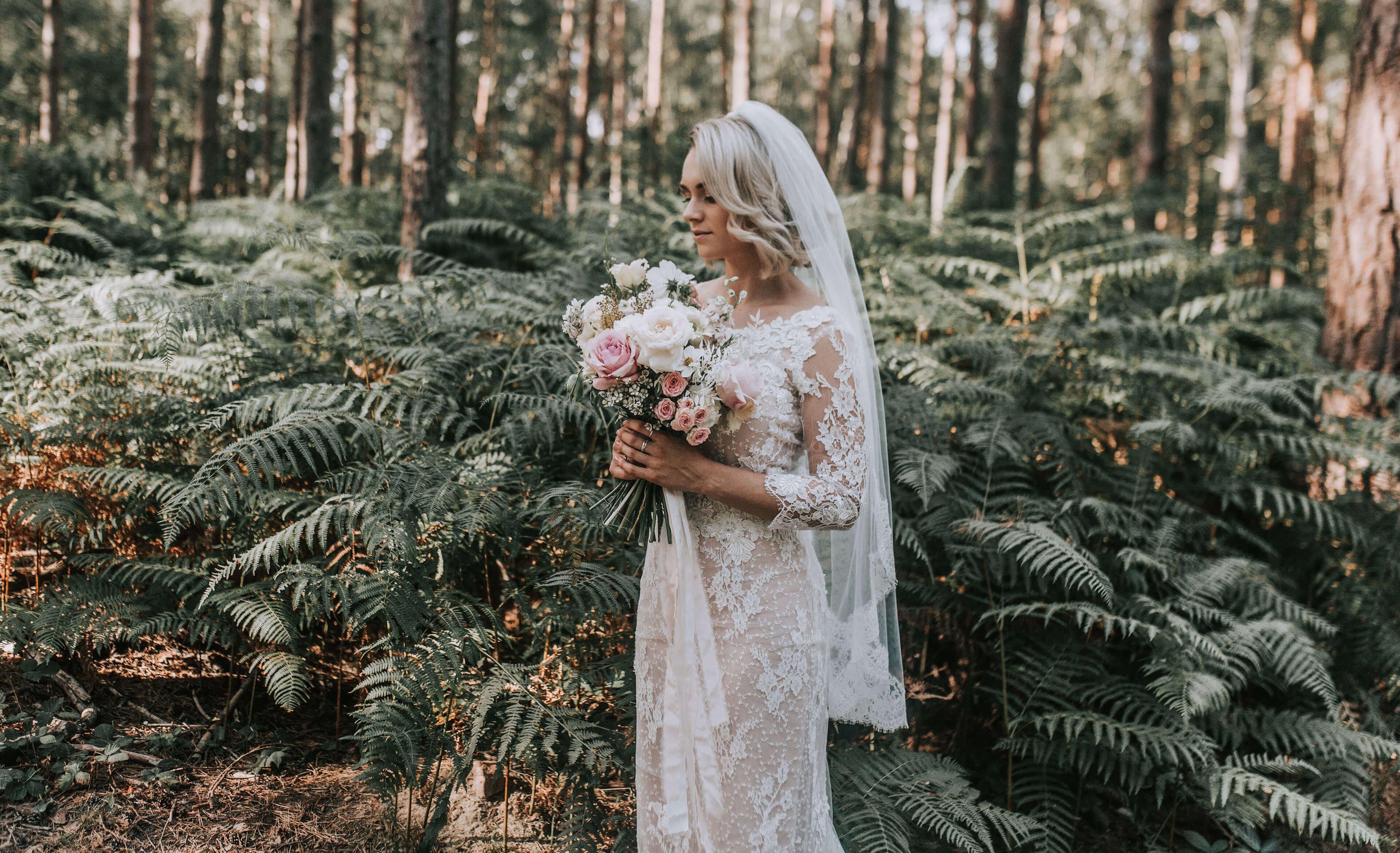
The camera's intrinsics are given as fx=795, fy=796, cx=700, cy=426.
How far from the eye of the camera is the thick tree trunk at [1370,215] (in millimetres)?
5012

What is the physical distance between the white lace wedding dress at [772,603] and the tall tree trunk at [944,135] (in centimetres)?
555

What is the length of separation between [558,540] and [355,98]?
14.2 meters

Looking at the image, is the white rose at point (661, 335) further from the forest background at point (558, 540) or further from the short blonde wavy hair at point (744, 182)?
the forest background at point (558, 540)

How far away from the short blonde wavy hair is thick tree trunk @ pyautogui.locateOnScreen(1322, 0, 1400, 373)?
16.0 feet

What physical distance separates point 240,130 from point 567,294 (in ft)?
93.8

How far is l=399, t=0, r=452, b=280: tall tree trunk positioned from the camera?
559 centimetres

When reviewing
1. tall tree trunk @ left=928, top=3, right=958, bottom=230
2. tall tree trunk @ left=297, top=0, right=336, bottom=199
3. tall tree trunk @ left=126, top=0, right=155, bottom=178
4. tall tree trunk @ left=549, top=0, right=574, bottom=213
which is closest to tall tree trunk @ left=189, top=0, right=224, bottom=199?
tall tree trunk @ left=126, top=0, right=155, bottom=178

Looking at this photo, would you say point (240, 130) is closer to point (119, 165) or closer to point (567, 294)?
point (119, 165)

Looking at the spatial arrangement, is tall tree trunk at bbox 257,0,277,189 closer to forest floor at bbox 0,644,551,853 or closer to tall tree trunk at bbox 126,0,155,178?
tall tree trunk at bbox 126,0,155,178

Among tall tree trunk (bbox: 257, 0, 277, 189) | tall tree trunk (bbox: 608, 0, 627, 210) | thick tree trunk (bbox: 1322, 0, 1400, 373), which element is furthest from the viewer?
tall tree trunk (bbox: 257, 0, 277, 189)

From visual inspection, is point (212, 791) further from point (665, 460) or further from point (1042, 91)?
point (1042, 91)

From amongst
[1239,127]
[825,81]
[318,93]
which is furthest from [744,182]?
[1239,127]

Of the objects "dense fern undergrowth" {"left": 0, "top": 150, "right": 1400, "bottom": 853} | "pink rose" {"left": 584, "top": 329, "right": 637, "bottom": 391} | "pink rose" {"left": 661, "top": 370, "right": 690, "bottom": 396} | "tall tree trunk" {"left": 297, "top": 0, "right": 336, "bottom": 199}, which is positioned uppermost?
"tall tree trunk" {"left": 297, "top": 0, "right": 336, "bottom": 199}

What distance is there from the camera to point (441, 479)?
120 inches
